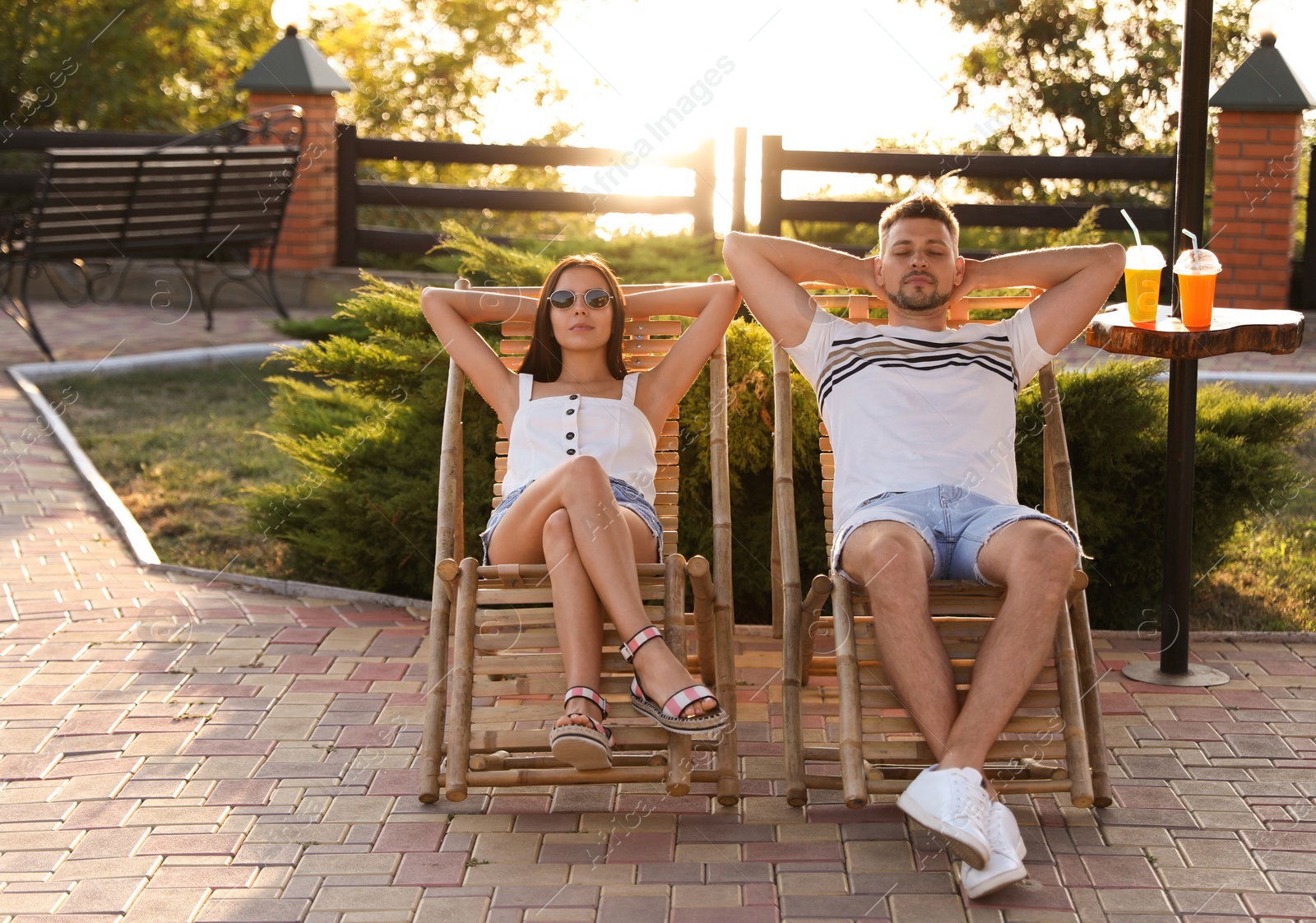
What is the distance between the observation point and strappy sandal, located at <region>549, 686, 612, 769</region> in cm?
291

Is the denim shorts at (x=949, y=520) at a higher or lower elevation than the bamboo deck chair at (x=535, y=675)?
higher

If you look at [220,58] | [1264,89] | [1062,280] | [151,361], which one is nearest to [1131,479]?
[1062,280]

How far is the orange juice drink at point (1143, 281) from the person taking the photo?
3.56m

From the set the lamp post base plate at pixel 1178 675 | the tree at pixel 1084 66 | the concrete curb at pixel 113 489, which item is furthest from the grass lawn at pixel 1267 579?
the tree at pixel 1084 66

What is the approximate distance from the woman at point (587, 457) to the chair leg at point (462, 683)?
148 mm

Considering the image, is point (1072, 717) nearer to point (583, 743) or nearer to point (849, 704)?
point (849, 704)

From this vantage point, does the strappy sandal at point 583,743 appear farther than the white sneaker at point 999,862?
Yes

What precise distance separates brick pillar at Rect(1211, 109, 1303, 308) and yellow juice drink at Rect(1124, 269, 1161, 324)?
5460 millimetres

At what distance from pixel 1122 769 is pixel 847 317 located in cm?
149

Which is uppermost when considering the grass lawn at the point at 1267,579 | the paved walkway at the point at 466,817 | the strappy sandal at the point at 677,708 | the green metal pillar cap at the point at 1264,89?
the green metal pillar cap at the point at 1264,89

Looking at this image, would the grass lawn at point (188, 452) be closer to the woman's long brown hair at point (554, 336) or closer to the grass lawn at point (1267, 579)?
the woman's long brown hair at point (554, 336)

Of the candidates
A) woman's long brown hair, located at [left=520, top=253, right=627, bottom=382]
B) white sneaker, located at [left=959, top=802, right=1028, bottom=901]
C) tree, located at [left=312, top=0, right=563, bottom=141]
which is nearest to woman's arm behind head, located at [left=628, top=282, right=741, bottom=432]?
woman's long brown hair, located at [left=520, top=253, right=627, bottom=382]

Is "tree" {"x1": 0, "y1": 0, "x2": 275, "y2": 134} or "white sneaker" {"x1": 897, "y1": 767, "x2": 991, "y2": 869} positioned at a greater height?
"tree" {"x1": 0, "y1": 0, "x2": 275, "y2": 134}

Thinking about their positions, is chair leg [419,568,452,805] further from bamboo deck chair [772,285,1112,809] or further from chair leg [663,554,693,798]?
bamboo deck chair [772,285,1112,809]
